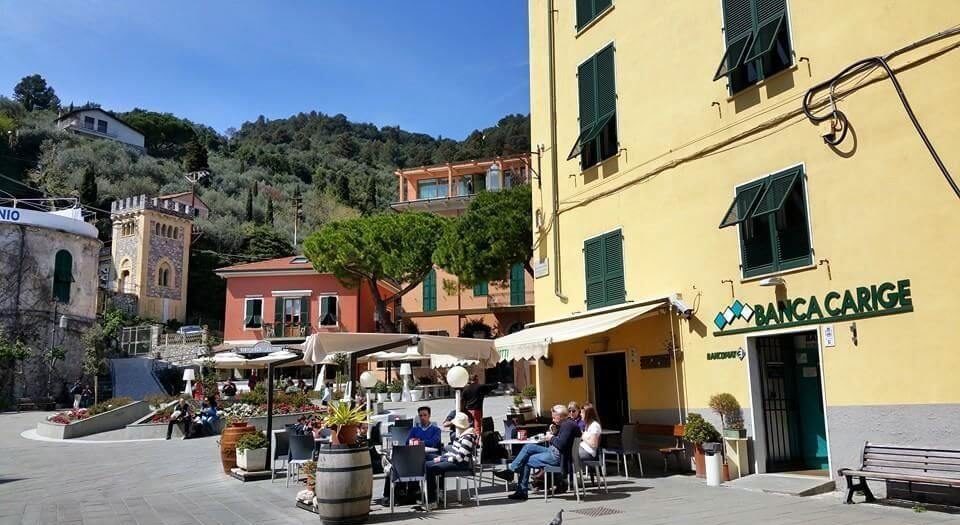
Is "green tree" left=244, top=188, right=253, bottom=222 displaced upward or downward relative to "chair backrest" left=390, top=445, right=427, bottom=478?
upward

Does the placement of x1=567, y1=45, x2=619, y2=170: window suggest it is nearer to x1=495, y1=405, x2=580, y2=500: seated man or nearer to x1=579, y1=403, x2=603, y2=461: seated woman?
x1=579, y1=403, x2=603, y2=461: seated woman

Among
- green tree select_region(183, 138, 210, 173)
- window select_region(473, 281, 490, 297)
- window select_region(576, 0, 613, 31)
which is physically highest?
green tree select_region(183, 138, 210, 173)

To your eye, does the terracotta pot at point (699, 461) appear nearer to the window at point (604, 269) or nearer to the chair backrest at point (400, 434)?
the window at point (604, 269)

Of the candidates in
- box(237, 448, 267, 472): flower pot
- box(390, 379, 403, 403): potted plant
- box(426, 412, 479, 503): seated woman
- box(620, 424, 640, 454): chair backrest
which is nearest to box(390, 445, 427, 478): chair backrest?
box(426, 412, 479, 503): seated woman

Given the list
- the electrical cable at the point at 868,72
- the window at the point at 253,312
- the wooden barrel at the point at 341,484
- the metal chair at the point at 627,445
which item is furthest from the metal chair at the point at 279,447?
the window at the point at 253,312

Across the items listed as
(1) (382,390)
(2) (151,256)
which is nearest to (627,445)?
(1) (382,390)

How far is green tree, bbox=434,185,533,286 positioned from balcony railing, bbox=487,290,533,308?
4.45 meters

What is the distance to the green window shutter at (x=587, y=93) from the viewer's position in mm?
13344

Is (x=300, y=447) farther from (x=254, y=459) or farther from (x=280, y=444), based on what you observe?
(x=254, y=459)

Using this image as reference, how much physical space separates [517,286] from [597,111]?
24.9 meters

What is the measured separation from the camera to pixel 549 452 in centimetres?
879

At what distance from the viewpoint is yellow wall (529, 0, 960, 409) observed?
770 cm

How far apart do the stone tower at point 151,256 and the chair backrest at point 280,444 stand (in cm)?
4303

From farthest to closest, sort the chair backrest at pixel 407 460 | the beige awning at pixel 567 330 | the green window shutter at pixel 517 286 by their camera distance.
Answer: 1. the green window shutter at pixel 517 286
2. the beige awning at pixel 567 330
3. the chair backrest at pixel 407 460
